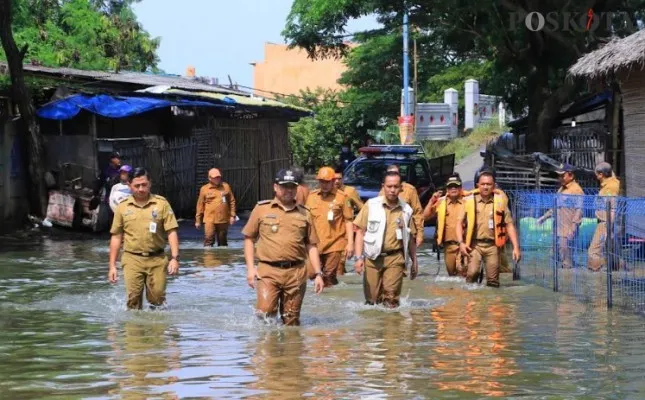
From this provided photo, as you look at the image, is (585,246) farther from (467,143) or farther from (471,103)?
(471,103)

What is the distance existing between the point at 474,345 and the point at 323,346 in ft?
4.49

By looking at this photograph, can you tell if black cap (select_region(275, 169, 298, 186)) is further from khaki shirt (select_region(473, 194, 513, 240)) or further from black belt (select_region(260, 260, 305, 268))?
khaki shirt (select_region(473, 194, 513, 240))

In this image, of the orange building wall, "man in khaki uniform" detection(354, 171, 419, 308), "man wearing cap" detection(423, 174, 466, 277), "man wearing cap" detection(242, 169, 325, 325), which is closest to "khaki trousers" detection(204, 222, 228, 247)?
"man wearing cap" detection(423, 174, 466, 277)

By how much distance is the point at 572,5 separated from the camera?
2319cm

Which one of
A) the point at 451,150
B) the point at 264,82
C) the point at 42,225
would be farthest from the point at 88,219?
the point at 264,82

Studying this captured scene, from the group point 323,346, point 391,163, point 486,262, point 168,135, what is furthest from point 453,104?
point 323,346

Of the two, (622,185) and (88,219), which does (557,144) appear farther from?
(88,219)

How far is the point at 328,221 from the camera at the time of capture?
13789 millimetres

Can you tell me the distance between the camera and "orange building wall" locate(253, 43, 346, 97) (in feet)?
264

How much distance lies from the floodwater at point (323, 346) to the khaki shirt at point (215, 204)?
4455 millimetres

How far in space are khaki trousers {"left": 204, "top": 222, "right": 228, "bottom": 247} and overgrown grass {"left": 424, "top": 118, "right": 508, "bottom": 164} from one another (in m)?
23.8

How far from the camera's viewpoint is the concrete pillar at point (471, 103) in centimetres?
4578

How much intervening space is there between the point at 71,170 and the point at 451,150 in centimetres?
2340

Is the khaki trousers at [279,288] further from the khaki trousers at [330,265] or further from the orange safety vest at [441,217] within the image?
the orange safety vest at [441,217]
